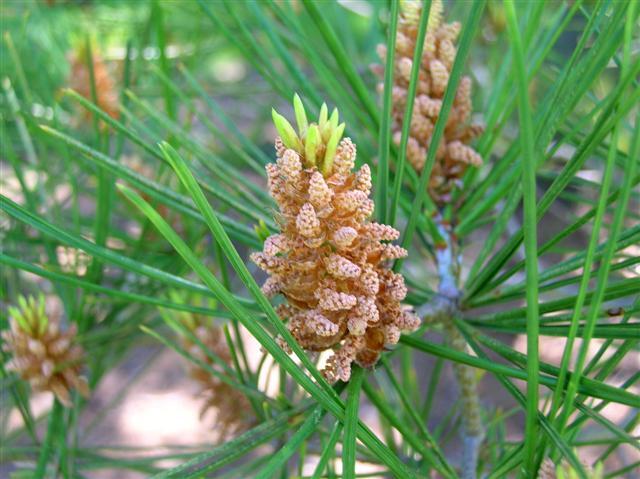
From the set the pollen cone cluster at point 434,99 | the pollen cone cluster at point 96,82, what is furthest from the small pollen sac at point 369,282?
the pollen cone cluster at point 96,82

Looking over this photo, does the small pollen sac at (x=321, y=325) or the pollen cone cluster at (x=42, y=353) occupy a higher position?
the pollen cone cluster at (x=42, y=353)

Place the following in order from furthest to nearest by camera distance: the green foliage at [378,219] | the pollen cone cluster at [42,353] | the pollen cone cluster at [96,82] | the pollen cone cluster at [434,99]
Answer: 1. the pollen cone cluster at [96,82]
2. the pollen cone cluster at [42,353]
3. the pollen cone cluster at [434,99]
4. the green foliage at [378,219]

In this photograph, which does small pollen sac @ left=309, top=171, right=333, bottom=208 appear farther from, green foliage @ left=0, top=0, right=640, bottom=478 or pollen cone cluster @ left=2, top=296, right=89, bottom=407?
pollen cone cluster @ left=2, top=296, right=89, bottom=407

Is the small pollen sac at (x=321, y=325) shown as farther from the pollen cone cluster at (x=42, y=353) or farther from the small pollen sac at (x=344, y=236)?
the pollen cone cluster at (x=42, y=353)

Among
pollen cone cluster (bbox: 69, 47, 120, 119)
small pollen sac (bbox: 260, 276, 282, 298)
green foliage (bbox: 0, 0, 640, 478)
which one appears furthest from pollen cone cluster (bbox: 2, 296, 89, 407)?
pollen cone cluster (bbox: 69, 47, 120, 119)

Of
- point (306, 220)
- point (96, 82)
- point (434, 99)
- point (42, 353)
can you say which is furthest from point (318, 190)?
point (96, 82)

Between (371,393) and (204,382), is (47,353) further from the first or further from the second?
(371,393)
